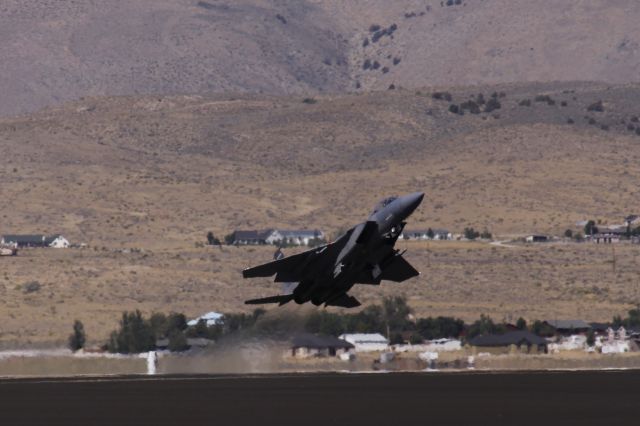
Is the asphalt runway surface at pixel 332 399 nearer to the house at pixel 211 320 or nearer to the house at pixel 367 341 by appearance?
the house at pixel 367 341

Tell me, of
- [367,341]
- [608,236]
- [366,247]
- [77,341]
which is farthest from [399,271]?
[608,236]

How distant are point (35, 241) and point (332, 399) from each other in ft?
323

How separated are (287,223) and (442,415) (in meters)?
118

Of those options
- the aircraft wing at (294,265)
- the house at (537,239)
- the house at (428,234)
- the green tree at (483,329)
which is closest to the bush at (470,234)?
the house at (428,234)

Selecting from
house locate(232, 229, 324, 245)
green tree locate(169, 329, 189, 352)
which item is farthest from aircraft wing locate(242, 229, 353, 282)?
house locate(232, 229, 324, 245)

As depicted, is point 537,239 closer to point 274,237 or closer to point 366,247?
point 274,237

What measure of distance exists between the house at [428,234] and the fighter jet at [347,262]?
8663cm

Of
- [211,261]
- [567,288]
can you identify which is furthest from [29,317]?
[567,288]

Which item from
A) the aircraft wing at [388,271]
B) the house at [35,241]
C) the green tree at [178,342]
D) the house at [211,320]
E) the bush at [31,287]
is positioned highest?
the house at [35,241]

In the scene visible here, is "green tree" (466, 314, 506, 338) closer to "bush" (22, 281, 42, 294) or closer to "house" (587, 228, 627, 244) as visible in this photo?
"bush" (22, 281, 42, 294)

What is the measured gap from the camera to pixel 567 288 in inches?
5640

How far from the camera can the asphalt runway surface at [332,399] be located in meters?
63.0

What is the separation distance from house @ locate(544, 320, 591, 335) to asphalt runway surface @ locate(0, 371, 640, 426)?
3178 cm

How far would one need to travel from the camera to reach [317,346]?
98.8m
